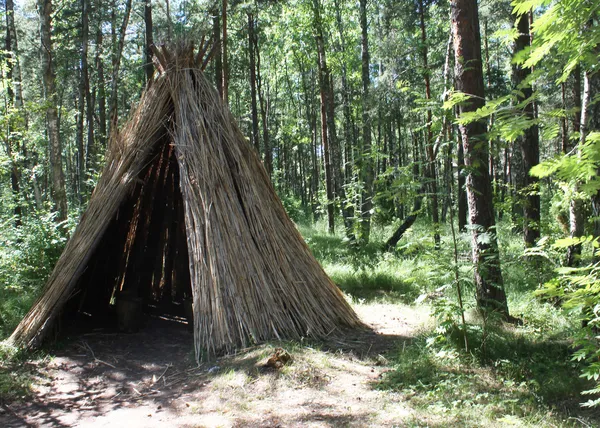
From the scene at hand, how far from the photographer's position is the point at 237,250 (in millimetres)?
5266

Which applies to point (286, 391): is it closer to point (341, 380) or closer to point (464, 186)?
point (341, 380)

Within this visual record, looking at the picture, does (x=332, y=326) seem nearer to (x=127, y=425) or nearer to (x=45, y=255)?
(x=127, y=425)

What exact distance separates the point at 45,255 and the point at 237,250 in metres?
4.54

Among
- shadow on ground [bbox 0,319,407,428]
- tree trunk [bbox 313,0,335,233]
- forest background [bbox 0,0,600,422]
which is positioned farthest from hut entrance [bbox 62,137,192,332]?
tree trunk [bbox 313,0,335,233]

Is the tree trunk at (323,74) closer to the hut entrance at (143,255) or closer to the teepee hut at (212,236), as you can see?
the hut entrance at (143,255)

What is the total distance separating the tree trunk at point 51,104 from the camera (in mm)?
8273

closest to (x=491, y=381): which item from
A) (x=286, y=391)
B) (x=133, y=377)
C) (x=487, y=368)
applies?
(x=487, y=368)

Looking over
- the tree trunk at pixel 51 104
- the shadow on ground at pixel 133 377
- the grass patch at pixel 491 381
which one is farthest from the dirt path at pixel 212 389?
the tree trunk at pixel 51 104

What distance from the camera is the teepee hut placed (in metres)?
5.09

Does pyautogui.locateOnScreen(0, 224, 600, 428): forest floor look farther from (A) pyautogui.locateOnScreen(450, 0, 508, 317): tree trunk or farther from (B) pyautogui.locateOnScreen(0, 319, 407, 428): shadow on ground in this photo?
(A) pyautogui.locateOnScreen(450, 0, 508, 317): tree trunk

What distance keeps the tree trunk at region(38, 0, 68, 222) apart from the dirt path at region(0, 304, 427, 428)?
4.21m

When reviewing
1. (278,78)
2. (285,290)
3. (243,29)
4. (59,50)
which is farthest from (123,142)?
(278,78)

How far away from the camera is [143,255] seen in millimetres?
7340

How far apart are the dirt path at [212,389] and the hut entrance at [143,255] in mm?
1543
